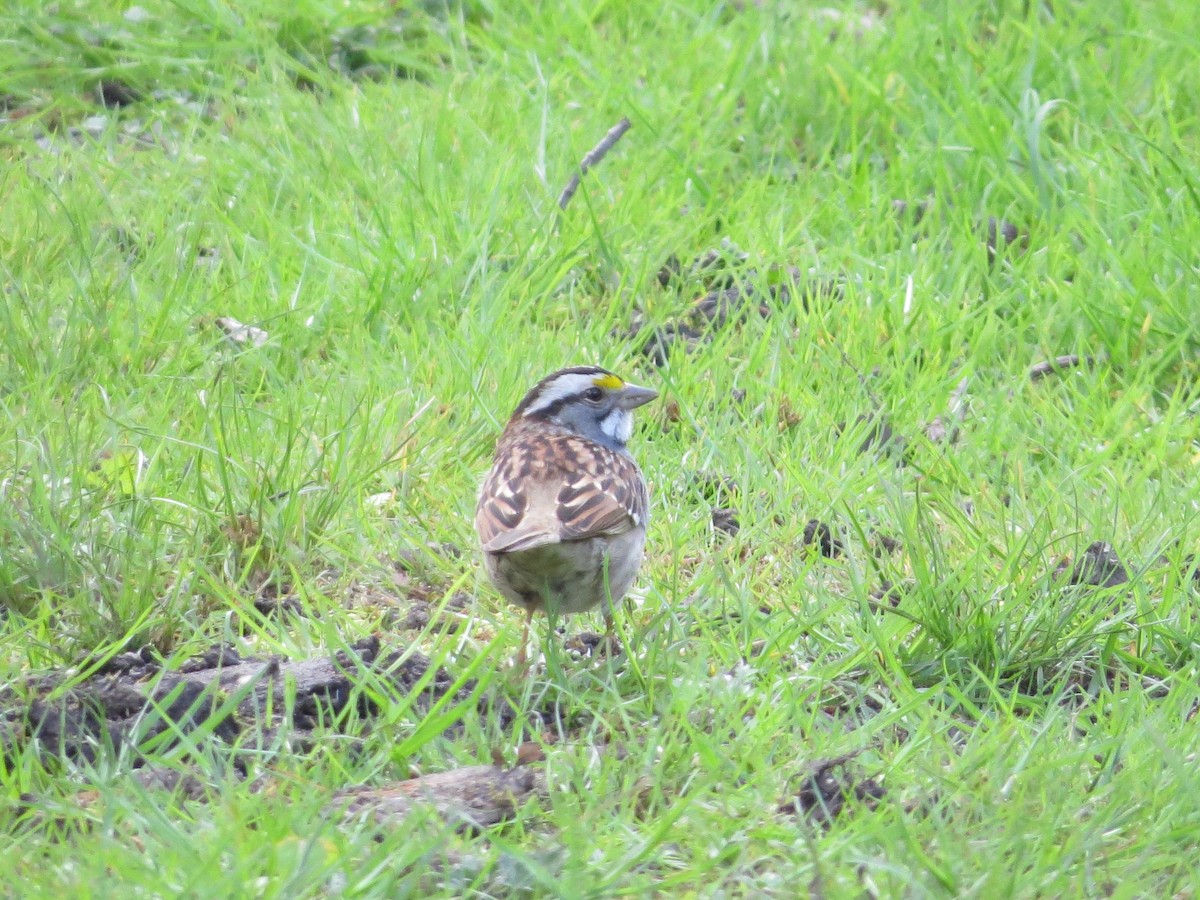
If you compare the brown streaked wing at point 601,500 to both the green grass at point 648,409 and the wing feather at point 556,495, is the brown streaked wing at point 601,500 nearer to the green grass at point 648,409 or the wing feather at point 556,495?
the wing feather at point 556,495

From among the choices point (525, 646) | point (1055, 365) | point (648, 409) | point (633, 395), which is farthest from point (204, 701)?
point (1055, 365)

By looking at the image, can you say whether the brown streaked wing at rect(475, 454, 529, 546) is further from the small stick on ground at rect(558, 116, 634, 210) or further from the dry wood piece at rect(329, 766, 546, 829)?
the small stick on ground at rect(558, 116, 634, 210)

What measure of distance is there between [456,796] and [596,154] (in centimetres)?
408

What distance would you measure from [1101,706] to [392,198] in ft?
12.8

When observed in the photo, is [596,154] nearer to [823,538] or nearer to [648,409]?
[648,409]

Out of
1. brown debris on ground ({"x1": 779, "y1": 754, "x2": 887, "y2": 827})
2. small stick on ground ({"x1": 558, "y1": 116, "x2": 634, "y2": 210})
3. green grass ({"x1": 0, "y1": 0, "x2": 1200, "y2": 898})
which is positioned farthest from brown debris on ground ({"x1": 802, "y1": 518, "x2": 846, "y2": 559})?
small stick on ground ({"x1": 558, "y1": 116, "x2": 634, "y2": 210})

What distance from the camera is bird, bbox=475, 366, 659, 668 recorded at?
467 cm

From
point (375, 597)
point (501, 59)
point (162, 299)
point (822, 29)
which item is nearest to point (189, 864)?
point (375, 597)

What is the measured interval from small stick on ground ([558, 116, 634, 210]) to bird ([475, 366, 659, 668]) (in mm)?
2144

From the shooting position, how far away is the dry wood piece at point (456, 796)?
3855 mm

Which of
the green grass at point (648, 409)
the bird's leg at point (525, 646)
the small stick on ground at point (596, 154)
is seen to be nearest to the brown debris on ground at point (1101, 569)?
the green grass at point (648, 409)

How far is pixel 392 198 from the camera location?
7211 millimetres

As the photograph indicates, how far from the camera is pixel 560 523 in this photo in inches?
184

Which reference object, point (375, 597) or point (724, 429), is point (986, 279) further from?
point (375, 597)
